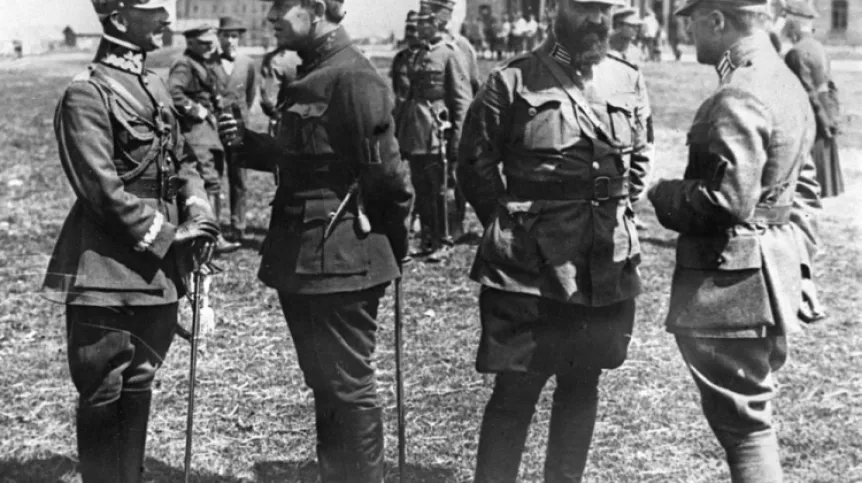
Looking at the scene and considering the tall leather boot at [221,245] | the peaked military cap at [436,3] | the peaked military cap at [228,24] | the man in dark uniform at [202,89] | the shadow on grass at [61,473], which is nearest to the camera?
the shadow on grass at [61,473]

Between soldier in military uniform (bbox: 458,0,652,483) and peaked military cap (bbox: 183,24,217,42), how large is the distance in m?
5.57

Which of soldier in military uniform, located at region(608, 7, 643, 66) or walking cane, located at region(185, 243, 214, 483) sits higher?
soldier in military uniform, located at region(608, 7, 643, 66)

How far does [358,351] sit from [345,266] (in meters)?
0.36

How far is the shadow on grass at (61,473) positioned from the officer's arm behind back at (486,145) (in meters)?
1.74

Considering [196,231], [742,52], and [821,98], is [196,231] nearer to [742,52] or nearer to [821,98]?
[742,52]

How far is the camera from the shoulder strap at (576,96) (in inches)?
159

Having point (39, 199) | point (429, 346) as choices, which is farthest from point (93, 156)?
point (39, 199)

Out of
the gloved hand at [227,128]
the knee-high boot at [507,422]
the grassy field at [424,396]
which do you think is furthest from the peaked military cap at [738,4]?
the grassy field at [424,396]

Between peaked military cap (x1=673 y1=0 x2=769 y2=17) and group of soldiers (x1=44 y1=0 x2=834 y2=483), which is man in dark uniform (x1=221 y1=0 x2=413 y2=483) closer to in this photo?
group of soldiers (x1=44 y1=0 x2=834 y2=483)

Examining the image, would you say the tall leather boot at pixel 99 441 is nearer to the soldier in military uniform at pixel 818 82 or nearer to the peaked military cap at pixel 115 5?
the peaked military cap at pixel 115 5

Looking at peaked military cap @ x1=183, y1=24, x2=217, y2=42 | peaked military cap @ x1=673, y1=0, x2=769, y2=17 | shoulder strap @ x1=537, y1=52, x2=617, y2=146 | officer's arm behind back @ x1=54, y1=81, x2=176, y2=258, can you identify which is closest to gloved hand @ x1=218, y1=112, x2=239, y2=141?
officer's arm behind back @ x1=54, y1=81, x2=176, y2=258

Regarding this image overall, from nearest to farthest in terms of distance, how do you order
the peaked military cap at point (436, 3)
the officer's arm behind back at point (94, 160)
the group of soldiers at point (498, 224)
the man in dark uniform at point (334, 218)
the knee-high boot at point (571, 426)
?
the officer's arm behind back at point (94, 160), the group of soldiers at point (498, 224), the man in dark uniform at point (334, 218), the knee-high boot at point (571, 426), the peaked military cap at point (436, 3)

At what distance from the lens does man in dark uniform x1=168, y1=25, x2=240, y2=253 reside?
925cm

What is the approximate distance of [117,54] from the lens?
3.93m
